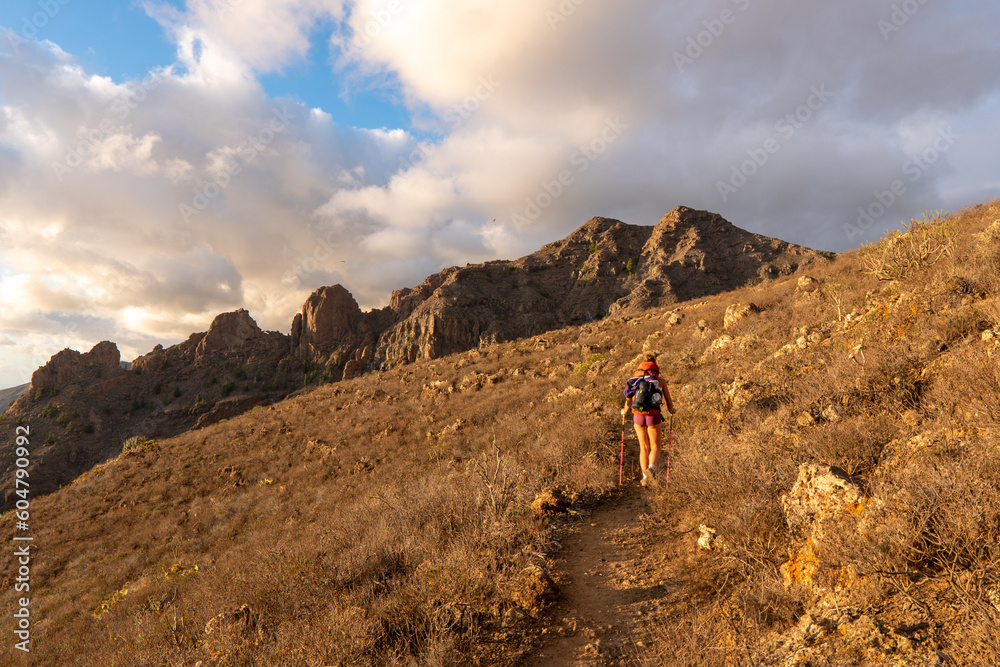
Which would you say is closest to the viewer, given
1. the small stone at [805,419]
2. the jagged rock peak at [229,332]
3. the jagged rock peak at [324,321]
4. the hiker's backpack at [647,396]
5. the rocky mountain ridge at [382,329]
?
the small stone at [805,419]

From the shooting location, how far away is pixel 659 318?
2389 centimetres

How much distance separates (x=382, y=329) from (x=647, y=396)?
86446 millimetres

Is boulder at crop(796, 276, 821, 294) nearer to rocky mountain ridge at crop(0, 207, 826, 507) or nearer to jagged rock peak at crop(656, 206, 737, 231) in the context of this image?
rocky mountain ridge at crop(0, 207, 826, 507)

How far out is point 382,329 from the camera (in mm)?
89062

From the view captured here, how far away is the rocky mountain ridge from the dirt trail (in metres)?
62.8

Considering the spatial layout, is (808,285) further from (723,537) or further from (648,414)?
(723,537)

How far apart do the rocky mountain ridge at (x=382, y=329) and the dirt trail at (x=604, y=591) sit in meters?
62.8

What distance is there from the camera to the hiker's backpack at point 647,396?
22.7ft

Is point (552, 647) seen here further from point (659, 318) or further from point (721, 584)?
point (659, 318)

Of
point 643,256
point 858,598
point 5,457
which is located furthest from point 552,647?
point 643,256

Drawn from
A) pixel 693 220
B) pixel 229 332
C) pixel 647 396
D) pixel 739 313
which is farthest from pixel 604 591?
pixel 229 332

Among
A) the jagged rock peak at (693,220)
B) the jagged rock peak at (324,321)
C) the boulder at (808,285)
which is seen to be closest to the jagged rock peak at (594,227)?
the jagged rock peak at (693,220)

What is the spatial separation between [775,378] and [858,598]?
20.0 feet

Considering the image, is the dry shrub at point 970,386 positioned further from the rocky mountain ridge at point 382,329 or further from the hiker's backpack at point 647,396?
the rocky mountain ridge at point 382,329
